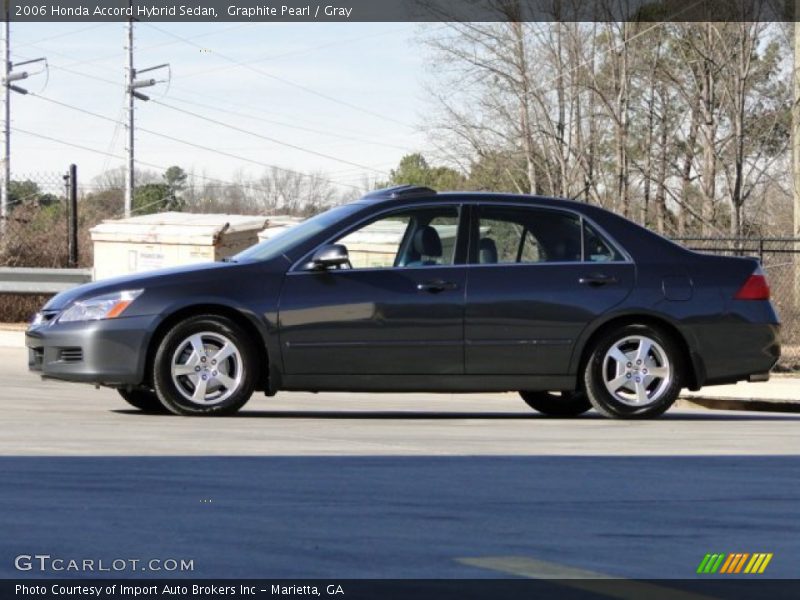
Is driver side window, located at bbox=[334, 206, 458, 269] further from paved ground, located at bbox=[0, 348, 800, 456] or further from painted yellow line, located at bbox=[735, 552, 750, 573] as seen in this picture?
painted yellow line, located at bbox=[735, 552, 750, 573]

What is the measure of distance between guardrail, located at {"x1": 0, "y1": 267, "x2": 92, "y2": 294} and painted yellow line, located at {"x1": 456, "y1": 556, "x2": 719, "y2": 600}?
72.6 feet

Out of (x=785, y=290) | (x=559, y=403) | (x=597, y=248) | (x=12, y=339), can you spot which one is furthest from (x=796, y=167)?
(x=597, y=248)

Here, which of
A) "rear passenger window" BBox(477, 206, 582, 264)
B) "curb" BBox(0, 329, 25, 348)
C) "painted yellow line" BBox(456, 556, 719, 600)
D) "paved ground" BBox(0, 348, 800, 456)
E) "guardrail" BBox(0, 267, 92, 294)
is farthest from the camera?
"guardrail" BBox(0, 267, 92, 294)

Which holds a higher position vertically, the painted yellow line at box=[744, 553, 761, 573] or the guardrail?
the guardrail

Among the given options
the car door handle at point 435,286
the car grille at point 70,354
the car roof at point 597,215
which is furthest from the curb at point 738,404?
the car grille at point 70,354

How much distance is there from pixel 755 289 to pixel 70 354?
185 inches

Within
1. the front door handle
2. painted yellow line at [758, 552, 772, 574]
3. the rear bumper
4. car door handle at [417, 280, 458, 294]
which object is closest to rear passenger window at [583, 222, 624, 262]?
the front door handle

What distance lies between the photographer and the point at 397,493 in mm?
7277

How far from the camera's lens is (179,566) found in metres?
5.40

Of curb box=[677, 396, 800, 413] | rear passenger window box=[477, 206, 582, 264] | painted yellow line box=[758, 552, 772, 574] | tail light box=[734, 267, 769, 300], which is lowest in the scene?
painted yellow line box=[758, 552, 772, 574]

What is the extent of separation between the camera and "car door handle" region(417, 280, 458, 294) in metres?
11.2

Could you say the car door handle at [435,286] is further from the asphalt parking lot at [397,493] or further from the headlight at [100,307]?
the headlight at [100,307]
